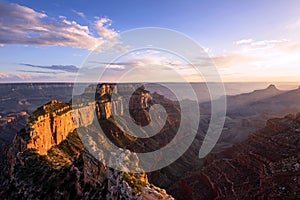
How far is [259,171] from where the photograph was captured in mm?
56594

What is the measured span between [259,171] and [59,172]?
128 ft

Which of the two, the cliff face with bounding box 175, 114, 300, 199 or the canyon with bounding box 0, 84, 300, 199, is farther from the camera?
the cliff face with bounding box 175, 114, 300, 199

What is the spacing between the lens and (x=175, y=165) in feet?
321

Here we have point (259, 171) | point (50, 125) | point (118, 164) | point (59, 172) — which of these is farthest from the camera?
point (50, 125)

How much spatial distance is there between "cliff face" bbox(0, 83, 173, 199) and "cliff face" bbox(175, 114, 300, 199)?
22918 millimetres

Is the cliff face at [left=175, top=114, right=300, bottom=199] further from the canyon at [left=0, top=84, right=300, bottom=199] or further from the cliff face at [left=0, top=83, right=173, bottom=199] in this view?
the cliff face at [left=0, top=83, right=173, bottom=199]

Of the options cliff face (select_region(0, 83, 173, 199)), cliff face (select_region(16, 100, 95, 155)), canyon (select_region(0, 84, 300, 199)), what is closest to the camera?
cliff face (select_region(0, 83, 173, 199))

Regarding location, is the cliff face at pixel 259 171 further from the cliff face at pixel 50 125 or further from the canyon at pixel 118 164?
the cliff face at pixel 50 125

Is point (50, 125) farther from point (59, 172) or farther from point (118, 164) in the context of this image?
point (118, 164)

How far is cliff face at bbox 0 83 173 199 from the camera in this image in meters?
28.8

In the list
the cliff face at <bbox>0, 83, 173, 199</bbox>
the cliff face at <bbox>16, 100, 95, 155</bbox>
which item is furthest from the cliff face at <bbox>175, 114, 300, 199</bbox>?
the cliff face at <bbox>16, 100, 95, 155</bbox>

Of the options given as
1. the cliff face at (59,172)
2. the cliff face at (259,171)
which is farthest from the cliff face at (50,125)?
the cliff face at (259,171)

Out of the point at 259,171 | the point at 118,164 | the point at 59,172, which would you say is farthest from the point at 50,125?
the point at 259,171

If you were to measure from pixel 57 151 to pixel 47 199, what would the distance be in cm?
2976
